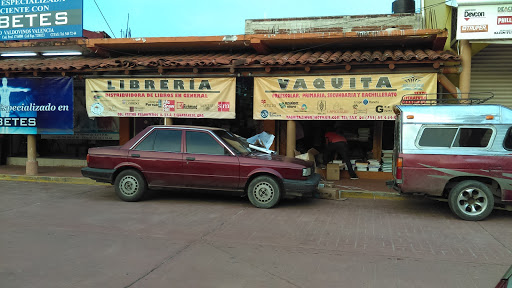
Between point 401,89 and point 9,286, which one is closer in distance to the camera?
point 9,286

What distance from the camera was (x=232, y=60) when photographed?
1002 centimetres

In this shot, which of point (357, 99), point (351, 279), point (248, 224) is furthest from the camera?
point (357, 99)

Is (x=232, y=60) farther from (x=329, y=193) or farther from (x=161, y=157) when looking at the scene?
(x=329, y=193)

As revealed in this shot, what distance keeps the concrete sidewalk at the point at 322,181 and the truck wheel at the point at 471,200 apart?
6.47ft

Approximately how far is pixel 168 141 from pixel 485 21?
7.58 meters

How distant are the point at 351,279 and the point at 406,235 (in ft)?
→ 7.05

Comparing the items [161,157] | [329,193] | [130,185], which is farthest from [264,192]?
[130,185]

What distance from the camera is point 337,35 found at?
382 inches

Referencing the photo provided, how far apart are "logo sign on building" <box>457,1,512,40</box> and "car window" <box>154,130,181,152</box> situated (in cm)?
678

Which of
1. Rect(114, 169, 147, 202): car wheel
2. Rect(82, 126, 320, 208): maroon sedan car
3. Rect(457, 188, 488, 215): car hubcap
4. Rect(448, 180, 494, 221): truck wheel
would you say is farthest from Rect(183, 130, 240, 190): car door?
Rect(457, 188, 488, 215): car hubcap

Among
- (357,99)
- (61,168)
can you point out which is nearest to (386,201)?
(357,99)

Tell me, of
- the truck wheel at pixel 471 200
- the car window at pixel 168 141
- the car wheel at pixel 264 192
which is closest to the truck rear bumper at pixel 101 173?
the car window at pixel 168 141

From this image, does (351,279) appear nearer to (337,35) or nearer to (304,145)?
(337,35)

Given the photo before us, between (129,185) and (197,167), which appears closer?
(197,167)
